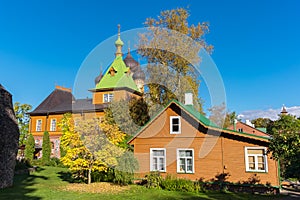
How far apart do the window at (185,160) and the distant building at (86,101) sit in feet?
50.0

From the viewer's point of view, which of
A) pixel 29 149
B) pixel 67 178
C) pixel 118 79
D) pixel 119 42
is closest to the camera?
pixel 67 178

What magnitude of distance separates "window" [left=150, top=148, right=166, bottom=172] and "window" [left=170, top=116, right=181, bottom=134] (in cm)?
151

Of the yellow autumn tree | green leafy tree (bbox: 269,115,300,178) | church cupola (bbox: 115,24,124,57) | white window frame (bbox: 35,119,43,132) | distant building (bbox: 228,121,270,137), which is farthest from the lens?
church cupola (bbox: 115,24,124,57)

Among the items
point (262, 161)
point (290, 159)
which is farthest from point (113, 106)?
point (290, 159)

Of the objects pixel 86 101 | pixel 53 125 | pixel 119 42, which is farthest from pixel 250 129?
pixel 53 125

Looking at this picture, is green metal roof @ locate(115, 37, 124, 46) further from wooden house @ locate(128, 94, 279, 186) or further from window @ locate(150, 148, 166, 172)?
window @ locate(150, 148, 166, 172)

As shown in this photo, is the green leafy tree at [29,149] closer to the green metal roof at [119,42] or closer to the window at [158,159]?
the window at [158,159]

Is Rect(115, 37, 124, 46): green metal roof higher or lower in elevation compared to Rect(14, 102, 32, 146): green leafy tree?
higher

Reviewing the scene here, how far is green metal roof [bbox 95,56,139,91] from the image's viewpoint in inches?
1296

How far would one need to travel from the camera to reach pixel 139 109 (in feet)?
78.1

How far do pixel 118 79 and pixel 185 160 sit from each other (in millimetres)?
19208

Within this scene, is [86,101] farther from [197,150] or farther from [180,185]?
[180,185]

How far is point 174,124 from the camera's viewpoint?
17484 mm

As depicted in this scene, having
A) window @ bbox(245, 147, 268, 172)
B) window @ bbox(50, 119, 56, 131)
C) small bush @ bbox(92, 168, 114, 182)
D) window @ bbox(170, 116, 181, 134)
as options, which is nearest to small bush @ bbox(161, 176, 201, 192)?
window @ bbox(170, 116, 181, 134)
